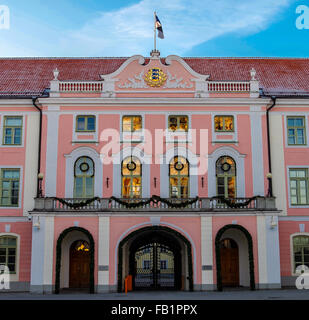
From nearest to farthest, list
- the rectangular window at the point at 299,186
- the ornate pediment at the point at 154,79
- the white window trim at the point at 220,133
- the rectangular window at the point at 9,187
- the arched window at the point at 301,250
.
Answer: the arched window at the point at 301,250, the rectangular window at the point at 9,187, the white window trim at the point at 220,133, the rectangular window at the point at 299,186, the ornate pediment at the point at 154,79

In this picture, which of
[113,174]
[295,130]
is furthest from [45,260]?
[295,130]

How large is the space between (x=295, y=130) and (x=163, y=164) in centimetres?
823

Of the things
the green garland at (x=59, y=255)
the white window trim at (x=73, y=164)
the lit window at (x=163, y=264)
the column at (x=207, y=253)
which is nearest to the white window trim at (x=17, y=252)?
the green garland at (x=59, y=255)

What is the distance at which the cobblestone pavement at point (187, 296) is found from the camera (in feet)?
83.1

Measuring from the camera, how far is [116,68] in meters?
38.2

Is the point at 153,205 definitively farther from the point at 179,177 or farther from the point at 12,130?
the point at 12,130

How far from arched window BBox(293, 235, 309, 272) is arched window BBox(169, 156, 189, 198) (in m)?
6.89

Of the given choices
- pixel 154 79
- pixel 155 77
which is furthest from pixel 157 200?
pixel 155 77

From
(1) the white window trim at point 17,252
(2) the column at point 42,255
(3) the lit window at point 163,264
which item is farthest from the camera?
(3) the lit window at point 163,264

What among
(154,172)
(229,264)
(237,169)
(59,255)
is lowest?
(229,264)

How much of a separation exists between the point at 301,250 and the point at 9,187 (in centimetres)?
1723

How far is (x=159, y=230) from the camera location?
98.8ft

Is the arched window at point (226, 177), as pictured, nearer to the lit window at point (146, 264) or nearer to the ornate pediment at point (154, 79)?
the ornate pediment at point (154, 79)
